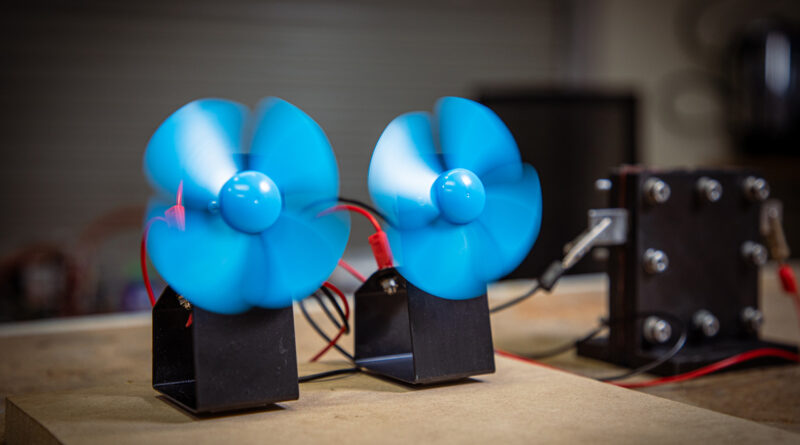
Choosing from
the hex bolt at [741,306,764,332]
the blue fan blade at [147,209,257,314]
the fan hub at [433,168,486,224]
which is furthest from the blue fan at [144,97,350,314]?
the hex bolt at [741,306,764,332]

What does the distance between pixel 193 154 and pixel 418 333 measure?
0.29 metres

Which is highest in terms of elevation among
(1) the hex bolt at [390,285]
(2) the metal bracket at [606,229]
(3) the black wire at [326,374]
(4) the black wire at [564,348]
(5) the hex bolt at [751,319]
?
(2) the metal bracket at [606,229]

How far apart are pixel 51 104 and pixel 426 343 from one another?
296cm

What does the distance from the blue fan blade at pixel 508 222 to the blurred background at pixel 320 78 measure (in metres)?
1.98

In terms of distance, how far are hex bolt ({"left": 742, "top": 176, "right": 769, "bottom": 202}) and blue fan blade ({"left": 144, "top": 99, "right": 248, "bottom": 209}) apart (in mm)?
803

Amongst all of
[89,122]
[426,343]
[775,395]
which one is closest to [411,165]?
[426,343]

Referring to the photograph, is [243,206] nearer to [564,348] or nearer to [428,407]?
[428,407]

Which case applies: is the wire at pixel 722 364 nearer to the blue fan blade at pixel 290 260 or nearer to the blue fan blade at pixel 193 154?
the blue fan blade at pixel 290 260

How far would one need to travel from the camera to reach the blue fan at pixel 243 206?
68cm

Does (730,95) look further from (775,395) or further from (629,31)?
(775,395)

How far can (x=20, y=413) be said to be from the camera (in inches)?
28.8

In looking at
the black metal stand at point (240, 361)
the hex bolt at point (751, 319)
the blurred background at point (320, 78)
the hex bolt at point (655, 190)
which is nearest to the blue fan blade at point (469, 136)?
the black metal stand at point (240, 361)

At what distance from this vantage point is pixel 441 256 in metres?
0.79

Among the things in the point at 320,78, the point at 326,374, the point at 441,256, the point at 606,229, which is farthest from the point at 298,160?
the point at 320,78
